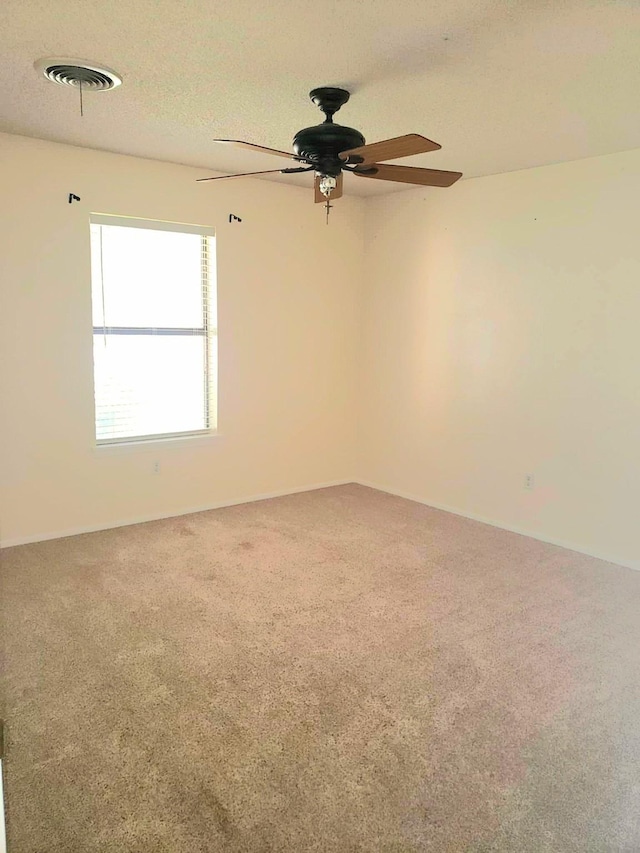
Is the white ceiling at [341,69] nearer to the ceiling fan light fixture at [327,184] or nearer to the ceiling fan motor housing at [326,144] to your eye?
the ceiling fan motor housing at [326,144]

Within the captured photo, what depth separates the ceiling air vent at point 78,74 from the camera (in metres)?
2.44

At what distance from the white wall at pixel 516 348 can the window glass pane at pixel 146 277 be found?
1.69 metres

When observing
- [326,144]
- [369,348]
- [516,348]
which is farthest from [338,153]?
[369,348]

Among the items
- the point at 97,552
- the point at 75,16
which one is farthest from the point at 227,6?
the point at 97,552

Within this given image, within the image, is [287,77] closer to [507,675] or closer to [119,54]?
[119,54]

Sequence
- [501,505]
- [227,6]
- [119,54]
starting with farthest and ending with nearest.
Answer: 1. [501,505]
2. [119,54]
3. [227,6]

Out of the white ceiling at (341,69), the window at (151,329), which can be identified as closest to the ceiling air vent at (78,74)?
the white ceiling at (341,69)

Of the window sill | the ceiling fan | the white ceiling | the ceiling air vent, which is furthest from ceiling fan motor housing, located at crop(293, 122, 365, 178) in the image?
the window sill

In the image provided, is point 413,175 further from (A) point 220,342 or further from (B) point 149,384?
(B) point 149,384

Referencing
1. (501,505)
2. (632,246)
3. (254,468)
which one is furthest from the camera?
(254,468)

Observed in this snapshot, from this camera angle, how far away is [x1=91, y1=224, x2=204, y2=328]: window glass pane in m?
4.07

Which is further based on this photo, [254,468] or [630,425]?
[254,468]

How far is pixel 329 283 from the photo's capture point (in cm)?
521

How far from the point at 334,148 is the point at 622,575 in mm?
2983
